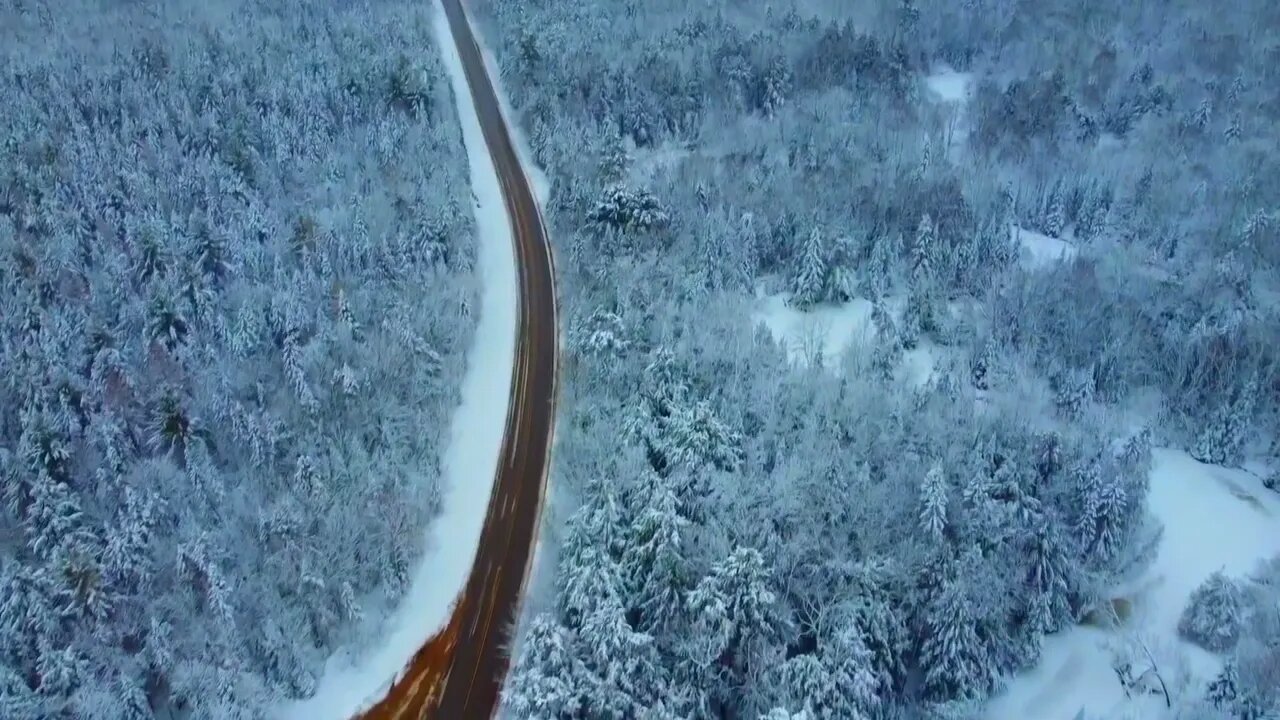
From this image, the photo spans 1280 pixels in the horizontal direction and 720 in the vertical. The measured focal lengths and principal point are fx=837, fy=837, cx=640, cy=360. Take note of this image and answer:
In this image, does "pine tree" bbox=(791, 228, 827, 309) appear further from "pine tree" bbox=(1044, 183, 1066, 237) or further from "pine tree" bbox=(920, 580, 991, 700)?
"pine tree" bbox=(920, 580, 991, 700)

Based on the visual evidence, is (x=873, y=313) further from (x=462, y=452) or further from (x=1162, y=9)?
(x=1162, y=9)

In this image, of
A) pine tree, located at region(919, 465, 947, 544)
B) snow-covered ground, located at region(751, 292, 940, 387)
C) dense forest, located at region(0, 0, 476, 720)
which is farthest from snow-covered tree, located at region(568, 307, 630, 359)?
pine tree, located at region(919, 465, 947, 544)

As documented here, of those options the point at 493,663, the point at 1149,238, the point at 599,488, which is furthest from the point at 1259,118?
the point at 493,663

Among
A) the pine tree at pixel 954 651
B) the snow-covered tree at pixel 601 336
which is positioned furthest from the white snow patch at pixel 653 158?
the pine tree at pixel 954 651

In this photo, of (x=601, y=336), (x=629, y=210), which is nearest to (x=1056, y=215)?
(x=629, y=210)

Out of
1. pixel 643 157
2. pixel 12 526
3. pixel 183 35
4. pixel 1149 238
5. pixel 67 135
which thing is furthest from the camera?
pixel 183 35

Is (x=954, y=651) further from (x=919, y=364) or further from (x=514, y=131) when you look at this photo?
(x=514, y=131)
